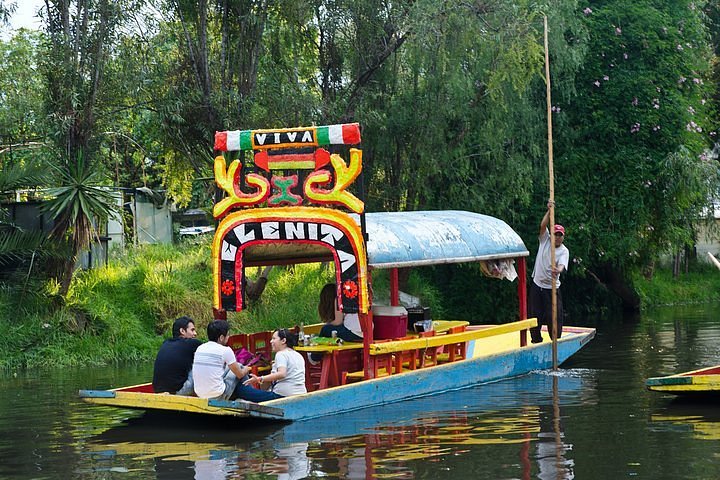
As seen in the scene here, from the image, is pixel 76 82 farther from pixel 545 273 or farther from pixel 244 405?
pixel 244 405

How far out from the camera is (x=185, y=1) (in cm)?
2142

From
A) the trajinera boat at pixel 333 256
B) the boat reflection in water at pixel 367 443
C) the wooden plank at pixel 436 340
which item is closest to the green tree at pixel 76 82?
the trajinera boat at pixel 333 256

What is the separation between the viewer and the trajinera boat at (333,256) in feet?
40.3

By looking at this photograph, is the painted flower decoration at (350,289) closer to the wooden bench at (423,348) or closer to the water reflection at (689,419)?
the wooden bench at (423,348)

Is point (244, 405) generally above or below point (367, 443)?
above

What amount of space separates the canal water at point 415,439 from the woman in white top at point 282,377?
0.95 ft

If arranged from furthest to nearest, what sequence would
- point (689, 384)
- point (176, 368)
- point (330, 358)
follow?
1. point (330, 358)
2. point (689, 384)
3. point (176, 368)

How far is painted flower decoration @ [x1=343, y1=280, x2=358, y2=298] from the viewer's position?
12.3 metres

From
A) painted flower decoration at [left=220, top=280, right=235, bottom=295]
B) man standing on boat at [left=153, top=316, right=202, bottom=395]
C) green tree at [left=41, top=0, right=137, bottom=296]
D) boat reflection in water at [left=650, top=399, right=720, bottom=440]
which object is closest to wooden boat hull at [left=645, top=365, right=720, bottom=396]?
boat reflection in water at [left=650, top=399, right=720, bottom=440]

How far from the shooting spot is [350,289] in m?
12.4

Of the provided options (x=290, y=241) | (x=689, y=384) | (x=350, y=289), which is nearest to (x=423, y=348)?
(x=350, y=289)

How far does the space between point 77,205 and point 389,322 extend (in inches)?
265

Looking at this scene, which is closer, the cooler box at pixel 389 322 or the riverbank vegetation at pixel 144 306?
the cooler box at pixel 389 322

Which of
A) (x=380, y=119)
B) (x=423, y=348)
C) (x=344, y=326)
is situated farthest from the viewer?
(x=380, y=119)
